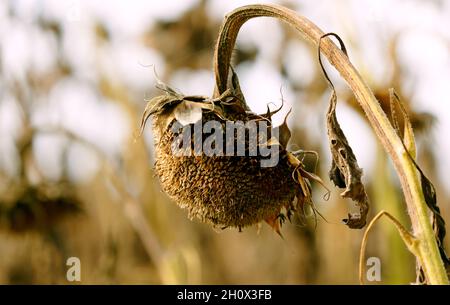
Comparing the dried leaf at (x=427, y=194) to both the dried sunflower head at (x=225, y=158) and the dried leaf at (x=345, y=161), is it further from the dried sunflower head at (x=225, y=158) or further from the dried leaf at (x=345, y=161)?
the dried sunflower head at (x=225, y=158)

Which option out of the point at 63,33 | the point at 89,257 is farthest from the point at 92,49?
the point at 89,257

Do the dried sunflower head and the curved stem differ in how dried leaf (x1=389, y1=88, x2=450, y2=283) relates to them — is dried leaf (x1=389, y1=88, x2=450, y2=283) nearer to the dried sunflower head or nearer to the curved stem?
the curved stem

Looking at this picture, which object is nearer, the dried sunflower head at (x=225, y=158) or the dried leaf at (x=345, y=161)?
the dried leaf at (x=345, y=161)

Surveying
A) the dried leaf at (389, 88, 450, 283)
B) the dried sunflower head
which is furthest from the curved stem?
the dried sunflower head

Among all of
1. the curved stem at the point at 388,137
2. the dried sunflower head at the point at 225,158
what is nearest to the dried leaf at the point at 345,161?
the curved stem at the point at 388,137

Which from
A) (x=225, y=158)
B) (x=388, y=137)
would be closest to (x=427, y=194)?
(x=388, y=137)

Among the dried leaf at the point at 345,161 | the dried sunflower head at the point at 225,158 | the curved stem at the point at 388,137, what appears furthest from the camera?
the dried sunflower head at the point at 225,158

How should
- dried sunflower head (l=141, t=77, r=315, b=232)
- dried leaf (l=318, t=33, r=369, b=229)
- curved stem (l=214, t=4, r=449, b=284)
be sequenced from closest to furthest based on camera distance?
curved stem (l=214, t=4, r=449, b=284)
dried leaf (l=318, t=33, r=369, b=229)
dried sunflower head (l=141, t=77, r=315, b=232)

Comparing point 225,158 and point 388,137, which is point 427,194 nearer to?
point 388,137
